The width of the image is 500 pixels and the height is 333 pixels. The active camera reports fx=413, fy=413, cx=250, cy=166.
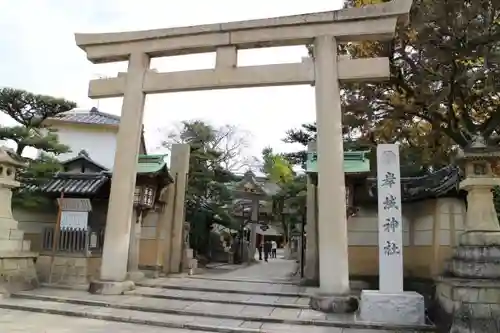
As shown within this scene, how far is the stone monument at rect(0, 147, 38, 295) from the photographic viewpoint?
993cm

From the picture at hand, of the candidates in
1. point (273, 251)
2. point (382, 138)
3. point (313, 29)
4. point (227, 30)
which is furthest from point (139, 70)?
point (273, 251)

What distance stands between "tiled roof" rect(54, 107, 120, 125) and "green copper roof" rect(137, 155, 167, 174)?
1640 centimetres

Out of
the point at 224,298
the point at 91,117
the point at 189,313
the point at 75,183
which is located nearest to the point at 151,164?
the point at 75,183

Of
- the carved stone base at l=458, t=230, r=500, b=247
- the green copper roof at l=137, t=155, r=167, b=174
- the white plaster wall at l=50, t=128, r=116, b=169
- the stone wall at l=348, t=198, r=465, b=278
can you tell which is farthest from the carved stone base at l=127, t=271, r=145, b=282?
the white plaster wall at l=50, t=128, r=116, b=169

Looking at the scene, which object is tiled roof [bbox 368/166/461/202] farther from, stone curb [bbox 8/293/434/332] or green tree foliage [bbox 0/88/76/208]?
green tree foliage [bbox 0/88/76/208]

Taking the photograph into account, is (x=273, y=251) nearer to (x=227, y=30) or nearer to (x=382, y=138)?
(x=382, y=138)

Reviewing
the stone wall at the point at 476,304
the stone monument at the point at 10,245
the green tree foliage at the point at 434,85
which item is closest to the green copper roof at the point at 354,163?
the green tree foliage at the point at 434,85

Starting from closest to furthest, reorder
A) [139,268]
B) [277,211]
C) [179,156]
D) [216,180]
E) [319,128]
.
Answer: [319,128] < [139,268] < [179,156] < [216,180] < [277,211]

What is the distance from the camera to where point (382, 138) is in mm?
15914

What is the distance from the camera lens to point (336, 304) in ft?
27.6

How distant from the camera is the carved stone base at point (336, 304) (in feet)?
27.6

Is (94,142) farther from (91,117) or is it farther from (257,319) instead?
(257,319)

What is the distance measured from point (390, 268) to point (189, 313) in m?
4.03

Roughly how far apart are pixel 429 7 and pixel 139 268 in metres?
11.7
